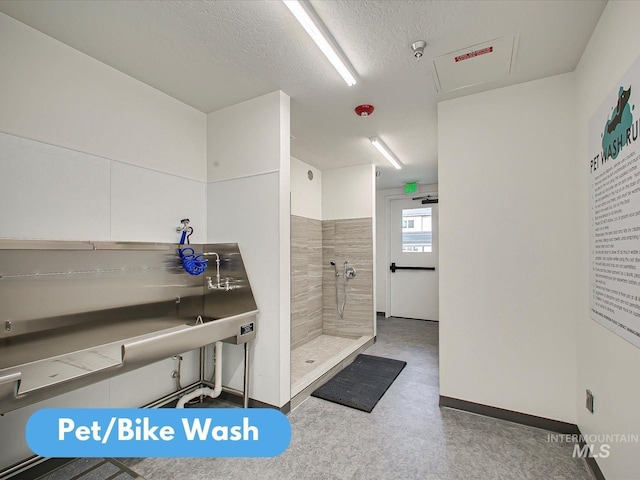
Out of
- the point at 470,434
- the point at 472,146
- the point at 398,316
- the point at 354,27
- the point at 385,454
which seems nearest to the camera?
the point at 354,27

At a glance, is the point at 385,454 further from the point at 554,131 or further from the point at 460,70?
the point at 460,70

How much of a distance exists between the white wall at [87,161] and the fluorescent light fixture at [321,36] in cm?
144

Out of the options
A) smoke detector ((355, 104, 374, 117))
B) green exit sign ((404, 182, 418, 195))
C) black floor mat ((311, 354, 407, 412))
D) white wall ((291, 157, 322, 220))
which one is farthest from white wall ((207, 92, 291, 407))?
green exit sign ((404, 182, 418, 195))

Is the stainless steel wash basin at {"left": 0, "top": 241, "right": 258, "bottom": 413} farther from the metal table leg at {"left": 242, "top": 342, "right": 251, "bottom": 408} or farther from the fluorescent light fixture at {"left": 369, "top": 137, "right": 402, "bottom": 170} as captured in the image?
the fluorescent light fixture at {"left": 369, "top": 137, "right": 402, "bottom": 170}

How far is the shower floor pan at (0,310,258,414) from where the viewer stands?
1353mm

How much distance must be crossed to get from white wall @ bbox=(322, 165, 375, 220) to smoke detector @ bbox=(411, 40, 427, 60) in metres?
2.46

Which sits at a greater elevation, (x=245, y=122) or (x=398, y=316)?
(x=245, y=122)

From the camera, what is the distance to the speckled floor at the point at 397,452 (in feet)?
5.68

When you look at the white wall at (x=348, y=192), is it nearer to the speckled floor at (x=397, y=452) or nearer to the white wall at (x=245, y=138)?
the white wall at (x=245, y=138)

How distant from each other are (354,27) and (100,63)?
1.75 meters

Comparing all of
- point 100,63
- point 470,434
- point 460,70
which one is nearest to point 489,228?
point 460,70

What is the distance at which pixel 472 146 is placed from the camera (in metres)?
2.40

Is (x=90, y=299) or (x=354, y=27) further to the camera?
(x=90, y=299)

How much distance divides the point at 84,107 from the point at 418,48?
2214 millimetres
